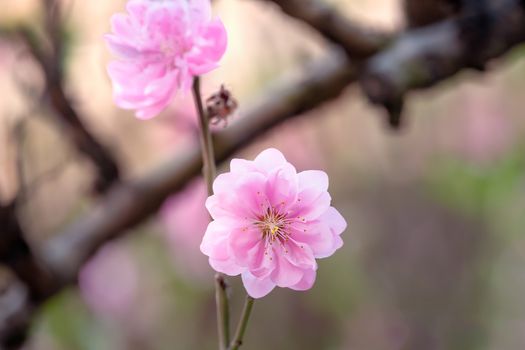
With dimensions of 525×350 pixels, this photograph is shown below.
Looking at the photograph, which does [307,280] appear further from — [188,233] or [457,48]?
[188,233]

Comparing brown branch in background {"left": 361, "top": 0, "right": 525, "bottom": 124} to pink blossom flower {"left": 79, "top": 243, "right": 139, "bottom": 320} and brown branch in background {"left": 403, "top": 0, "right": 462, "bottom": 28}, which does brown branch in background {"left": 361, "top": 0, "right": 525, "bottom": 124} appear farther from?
pink blossom flower {"left": 79, "top": 243, "right": 139, "bottom": 320}

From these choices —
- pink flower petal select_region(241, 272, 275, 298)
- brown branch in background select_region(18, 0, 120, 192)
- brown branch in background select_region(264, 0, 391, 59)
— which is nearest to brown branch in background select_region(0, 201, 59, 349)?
brown branch in background select_region(18, 0, 120, 192)

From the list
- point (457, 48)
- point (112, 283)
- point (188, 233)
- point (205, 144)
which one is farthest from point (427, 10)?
point (112, 283)

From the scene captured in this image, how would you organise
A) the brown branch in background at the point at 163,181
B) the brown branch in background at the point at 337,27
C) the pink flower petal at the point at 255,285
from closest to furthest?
the pink flower petal at the point at 255,285, the brown branch in background at the point at 337,27, the brown branch in background at the point at 163,181

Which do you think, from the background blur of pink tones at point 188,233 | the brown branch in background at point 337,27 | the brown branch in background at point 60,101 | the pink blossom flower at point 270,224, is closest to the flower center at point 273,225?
the pink blossom flower at point 270,224

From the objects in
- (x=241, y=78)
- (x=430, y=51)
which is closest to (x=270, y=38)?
(x=241, y=78)

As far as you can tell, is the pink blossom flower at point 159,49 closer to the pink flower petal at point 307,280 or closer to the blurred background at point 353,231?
the pink flower petal at point 307,280
